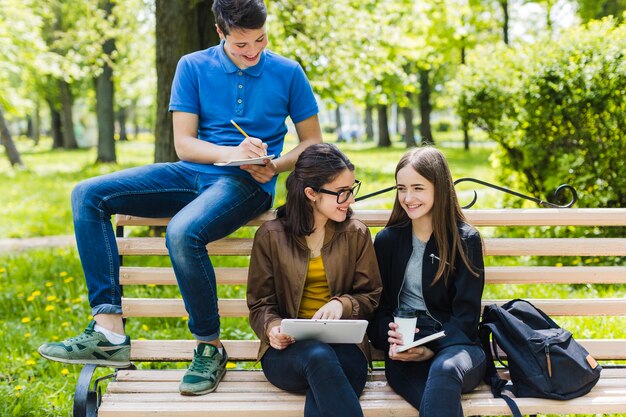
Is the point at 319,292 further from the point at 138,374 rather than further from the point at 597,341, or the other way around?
the point at 597,341

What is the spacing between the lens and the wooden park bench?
272 cm

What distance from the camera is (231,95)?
10.5ft

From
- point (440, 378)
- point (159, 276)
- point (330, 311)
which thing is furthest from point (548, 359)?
point (159, 276)

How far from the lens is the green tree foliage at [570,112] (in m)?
5.49

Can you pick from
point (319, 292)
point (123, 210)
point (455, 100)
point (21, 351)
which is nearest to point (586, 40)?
point (455, 100)

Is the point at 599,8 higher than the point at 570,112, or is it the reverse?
the point at 599,8

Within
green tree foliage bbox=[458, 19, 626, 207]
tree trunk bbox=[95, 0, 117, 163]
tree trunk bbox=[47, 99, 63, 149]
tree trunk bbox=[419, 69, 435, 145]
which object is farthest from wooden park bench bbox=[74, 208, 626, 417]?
tree trunk bbox=[47, 99, 63, 149]

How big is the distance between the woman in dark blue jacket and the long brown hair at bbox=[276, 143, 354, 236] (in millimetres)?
303

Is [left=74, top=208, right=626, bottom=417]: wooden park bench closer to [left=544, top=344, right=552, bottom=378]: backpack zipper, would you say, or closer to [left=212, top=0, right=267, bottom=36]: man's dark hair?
[left=544, top=344, right=552, bottom=378]: backpack zipper

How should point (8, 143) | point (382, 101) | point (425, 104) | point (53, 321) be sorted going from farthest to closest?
point (425, 104) < point (8, 143) < point (382, 101) < point (53, 321)

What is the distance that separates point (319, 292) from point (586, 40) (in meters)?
3.91

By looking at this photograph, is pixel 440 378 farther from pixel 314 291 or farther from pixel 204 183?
pixel 204 183

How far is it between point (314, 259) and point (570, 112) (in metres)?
3.67

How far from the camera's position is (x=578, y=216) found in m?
3.36
